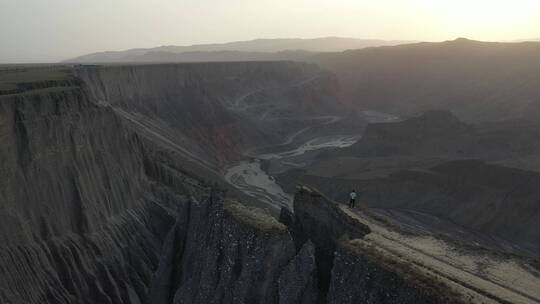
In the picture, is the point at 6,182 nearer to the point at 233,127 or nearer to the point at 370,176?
the point at 370,176

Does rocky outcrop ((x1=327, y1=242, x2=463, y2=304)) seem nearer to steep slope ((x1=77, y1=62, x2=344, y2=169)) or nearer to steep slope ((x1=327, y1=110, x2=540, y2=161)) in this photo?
steep slope ((x1=77, y1=62, x2=344, y2=169))

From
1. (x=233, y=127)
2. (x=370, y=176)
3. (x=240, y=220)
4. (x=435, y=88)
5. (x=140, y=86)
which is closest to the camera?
(x=240, y=220)

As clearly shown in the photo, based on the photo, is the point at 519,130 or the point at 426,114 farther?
the point at 426,114

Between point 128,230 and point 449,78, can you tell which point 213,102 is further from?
point 449,78

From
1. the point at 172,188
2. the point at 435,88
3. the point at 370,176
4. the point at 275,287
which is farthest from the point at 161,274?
the point at 435,88

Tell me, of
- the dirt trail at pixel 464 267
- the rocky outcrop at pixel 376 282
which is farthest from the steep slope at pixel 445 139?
the rocky outcrop at pixel 376 282

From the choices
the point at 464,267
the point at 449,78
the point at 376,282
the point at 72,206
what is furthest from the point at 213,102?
the point at 376,282

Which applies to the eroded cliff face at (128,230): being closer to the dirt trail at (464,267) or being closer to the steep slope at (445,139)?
the dirt trail at (464,267)

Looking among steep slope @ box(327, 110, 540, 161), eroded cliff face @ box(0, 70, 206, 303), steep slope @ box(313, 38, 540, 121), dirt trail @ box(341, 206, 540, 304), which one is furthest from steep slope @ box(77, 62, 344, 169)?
dirt trail @ box(341, 206, 540, 304)
